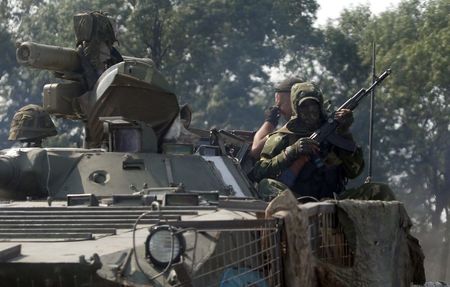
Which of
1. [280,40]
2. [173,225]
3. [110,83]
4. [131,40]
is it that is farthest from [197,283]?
[280,40]

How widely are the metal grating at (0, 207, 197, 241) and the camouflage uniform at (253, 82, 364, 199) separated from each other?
3.94 metres

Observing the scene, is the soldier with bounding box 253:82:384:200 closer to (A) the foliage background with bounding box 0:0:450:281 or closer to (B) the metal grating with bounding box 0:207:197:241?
(B) the metal grating with bounding box 0:207:197:241

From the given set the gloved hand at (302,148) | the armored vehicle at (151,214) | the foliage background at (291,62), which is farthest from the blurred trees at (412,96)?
the armored vehicle at (151,214)

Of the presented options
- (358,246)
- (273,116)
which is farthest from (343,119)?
(358,246)

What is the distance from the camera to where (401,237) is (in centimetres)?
1202

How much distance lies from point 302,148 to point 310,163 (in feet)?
1.29

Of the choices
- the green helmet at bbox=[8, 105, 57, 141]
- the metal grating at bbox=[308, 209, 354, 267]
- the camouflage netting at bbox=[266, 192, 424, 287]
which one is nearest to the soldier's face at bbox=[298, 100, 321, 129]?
the camouflage netting at bbox=[266, 192, 424, 287]

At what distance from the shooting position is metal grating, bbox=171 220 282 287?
8977 mm

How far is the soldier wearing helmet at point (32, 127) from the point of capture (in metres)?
14.3

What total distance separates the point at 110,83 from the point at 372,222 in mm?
3177

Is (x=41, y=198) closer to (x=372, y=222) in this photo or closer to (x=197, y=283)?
(x=372, y=222)

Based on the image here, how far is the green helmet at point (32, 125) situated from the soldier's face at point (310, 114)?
2509 millimetres

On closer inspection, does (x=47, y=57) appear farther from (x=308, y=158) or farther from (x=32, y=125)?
(x=308, y=158)

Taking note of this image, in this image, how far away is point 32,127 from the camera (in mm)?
14336
